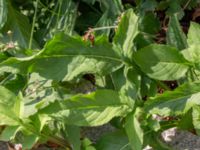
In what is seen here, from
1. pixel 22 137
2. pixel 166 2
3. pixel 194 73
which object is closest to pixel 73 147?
pixel 22 137

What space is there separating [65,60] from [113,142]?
0.93 feet

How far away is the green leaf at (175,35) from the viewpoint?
1.70 metres

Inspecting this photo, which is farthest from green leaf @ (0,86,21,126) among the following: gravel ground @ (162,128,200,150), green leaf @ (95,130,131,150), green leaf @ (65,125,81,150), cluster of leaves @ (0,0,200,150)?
gravel ground @ (162,128,200,150)

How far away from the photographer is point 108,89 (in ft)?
5.63

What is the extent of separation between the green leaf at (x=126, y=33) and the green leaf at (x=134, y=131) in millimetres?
186

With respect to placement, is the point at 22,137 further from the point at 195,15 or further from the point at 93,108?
the point at 195,15

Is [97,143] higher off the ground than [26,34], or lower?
lower

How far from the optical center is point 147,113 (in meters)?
1.58

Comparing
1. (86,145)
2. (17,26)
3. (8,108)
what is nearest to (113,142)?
(86,145)

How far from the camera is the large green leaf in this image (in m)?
1.59

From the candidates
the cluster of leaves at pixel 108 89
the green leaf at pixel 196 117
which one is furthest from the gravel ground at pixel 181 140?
the green leaf at pixel 196 117

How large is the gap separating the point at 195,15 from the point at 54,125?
0.62 metres

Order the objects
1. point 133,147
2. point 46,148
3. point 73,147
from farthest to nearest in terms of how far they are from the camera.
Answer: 1. point 46,148
2. point 73,147
3. point 133,147

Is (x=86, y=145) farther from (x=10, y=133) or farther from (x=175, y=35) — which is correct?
(x=175, y=35)
